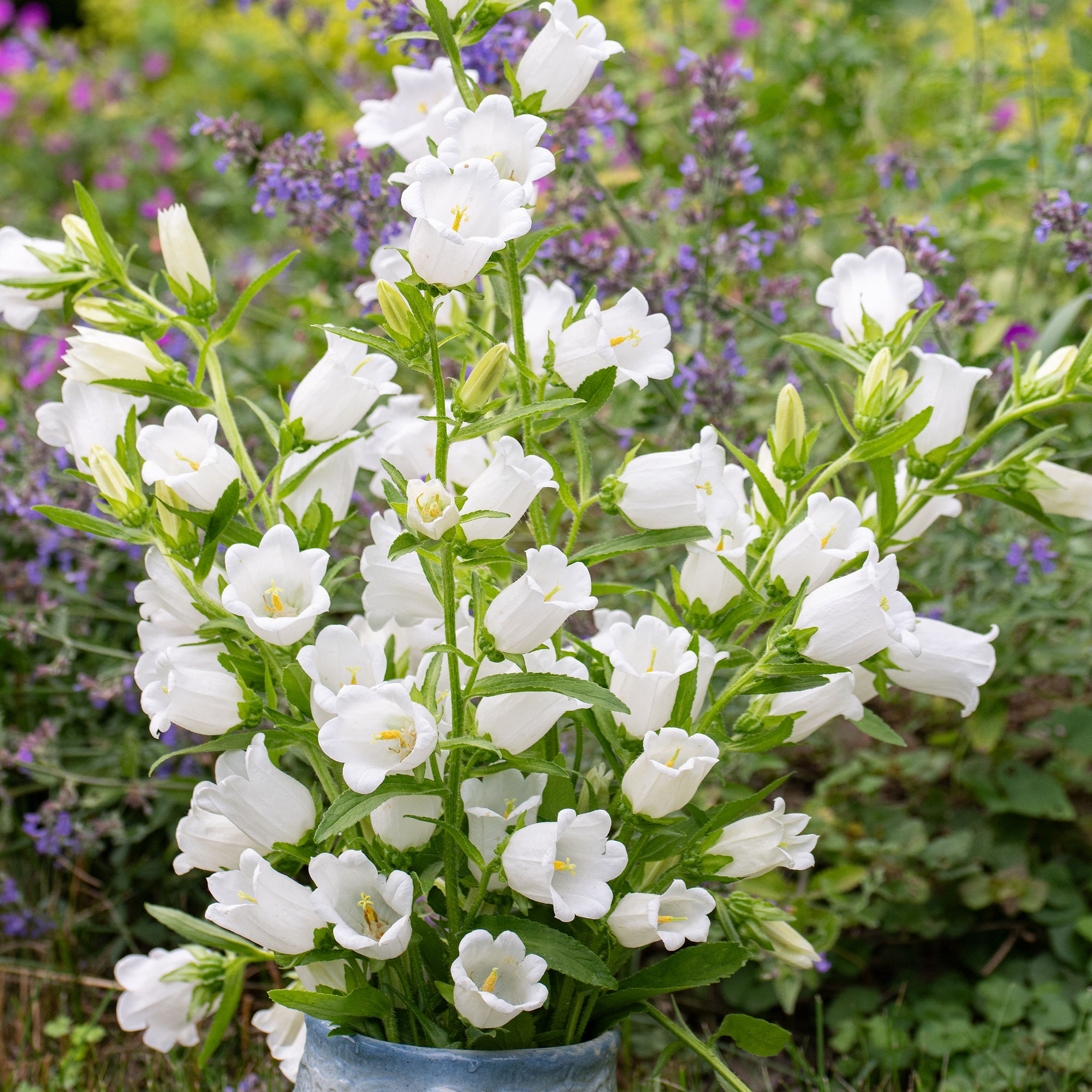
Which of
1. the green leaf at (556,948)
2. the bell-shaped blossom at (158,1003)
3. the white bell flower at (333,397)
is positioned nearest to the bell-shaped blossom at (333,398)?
the white bell flower at (333,397)

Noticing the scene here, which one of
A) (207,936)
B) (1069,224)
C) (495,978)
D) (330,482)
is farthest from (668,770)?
(1069,224)

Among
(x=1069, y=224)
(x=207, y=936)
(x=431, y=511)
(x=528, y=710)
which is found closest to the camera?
(x=431, y=511)

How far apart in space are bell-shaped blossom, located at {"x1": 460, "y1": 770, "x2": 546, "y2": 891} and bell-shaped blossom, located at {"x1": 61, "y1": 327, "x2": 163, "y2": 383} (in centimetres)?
48

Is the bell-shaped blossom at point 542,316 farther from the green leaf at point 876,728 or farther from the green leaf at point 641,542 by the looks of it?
the green leaf at point 876,728

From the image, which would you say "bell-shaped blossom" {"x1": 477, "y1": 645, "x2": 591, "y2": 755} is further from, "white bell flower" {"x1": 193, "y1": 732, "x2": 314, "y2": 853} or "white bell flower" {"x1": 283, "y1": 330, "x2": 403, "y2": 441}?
"white bell flower" {"x1": 283, "y1": 330, "x2": 403, "y2": 441}

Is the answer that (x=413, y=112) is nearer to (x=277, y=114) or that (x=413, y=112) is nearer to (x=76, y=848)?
(x=76, y=848)

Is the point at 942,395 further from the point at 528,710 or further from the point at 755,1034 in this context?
the point at 755,1034

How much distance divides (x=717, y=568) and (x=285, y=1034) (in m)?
0.66

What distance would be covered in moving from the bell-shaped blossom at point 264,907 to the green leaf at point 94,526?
0.92ft

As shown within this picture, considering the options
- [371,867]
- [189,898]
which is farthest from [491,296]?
[189,898]

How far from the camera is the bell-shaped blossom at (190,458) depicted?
3.07ft

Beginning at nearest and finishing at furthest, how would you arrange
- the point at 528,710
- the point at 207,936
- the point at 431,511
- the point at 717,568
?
the point at 431,511 < the point at 528,710 < the point at 717,568 < the point at 207,936

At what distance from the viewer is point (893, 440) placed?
3.25 ft

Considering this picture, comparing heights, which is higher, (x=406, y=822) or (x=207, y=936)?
(x=406, y=822)
